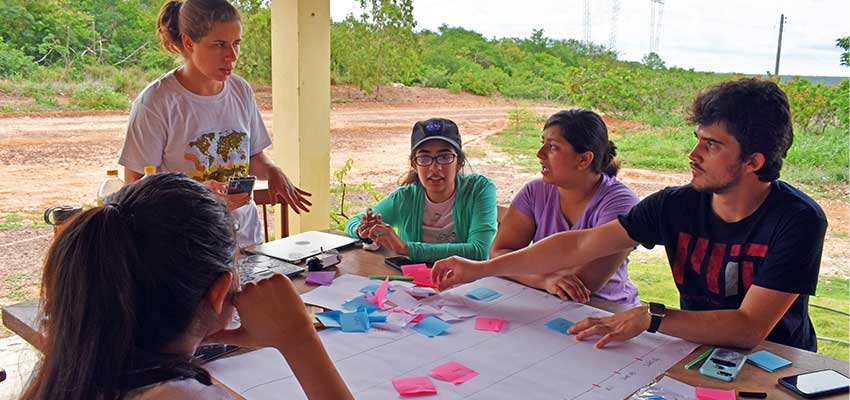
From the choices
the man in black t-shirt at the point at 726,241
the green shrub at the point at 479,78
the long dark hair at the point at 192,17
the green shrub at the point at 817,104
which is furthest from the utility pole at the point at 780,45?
the long dark hair at the point at 192,17

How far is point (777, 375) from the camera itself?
134 cm

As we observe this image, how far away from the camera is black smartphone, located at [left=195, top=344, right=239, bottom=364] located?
1.37m

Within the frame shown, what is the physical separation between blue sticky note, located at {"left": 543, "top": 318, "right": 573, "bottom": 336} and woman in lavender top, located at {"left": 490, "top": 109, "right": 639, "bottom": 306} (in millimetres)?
446

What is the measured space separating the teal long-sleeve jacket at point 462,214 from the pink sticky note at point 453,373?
37.3 inches

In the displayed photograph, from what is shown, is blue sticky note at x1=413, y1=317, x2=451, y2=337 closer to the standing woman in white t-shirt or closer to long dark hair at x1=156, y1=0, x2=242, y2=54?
the standing woman in white t-shirt

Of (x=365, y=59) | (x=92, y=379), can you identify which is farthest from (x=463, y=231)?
(x=365, y=59)

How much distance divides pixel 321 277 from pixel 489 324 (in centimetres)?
56

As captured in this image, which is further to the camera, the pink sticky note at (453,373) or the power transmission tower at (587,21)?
the power transmission tower at (587,21)

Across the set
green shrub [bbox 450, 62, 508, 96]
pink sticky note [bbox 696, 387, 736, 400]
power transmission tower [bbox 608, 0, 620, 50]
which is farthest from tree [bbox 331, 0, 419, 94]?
pink sticky note [bbox 696, 387, 736, 400]

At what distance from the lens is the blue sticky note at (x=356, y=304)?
167 centimetres

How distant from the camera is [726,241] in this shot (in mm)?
1700

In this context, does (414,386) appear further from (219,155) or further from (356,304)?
(219,155)

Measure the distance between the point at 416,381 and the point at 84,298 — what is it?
640mm

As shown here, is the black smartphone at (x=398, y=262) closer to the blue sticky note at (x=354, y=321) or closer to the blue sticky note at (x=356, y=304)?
the blue sticky note at (x=356, y=304)
